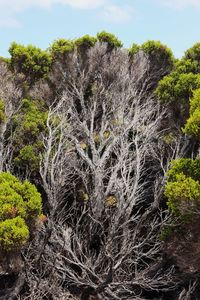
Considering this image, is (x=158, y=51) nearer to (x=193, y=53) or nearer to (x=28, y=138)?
(x=193, y=53)

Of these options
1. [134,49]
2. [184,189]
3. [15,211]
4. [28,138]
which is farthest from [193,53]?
[15,211]

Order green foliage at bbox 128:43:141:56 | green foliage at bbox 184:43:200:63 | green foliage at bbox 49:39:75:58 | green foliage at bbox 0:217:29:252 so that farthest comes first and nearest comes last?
green foliage at bbox 128:43:141:56 < green foliage at bbox 49:39:75:58 < green foliage at bbox 184:43:200:63 < green foliage at bbox 0:217:29:252

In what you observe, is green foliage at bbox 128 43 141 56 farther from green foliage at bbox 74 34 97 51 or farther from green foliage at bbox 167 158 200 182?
green foliage at bbox 167 158 200 182

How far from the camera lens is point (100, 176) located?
1114cm

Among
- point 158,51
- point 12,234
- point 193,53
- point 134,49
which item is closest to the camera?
point 12,234

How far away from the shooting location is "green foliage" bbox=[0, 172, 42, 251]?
25.1 feet

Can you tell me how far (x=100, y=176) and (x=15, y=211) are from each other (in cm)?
365

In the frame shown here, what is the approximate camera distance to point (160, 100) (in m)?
13.1

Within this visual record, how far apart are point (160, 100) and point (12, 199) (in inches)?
270

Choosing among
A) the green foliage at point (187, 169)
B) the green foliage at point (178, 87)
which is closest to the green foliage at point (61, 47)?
the green foliage at point (178, 87)

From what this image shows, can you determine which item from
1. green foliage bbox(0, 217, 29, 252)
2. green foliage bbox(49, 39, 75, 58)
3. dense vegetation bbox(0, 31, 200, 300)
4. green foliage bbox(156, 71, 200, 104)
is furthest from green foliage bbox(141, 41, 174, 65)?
green foliage bbox(0, 217, 29, 252)

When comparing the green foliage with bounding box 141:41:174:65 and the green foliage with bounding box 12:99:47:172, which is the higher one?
the green foliage with bounding box 141:41:174:65

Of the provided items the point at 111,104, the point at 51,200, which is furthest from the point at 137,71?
the point at 51,200

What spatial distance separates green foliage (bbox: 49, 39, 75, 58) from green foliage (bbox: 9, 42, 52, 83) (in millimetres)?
339
